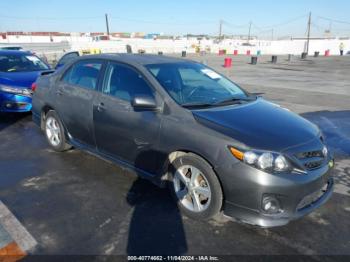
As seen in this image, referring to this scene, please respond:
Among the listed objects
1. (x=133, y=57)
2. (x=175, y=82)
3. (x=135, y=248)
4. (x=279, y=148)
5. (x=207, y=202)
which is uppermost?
(x=133, y=57)

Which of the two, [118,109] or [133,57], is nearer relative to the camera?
[118,109]

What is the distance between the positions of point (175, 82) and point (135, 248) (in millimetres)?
2002

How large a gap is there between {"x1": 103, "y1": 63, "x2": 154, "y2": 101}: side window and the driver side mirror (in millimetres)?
174

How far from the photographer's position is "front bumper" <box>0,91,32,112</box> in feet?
23.3

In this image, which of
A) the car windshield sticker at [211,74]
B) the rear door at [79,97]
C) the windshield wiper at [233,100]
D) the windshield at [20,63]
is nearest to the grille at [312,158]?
the windshield wiper at [233,100]

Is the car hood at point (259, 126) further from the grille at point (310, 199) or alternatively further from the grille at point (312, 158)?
the grille at point (310, 199)

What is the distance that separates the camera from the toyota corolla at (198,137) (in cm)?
288

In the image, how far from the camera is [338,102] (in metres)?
9.95

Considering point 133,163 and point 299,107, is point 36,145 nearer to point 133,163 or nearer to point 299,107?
point 133,163

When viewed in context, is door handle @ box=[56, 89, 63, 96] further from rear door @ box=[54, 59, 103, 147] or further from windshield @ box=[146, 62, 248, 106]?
windshield @ box=[146, 62, 248, 106]

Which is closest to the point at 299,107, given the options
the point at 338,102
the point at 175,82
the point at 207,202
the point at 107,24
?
the point at 338,102

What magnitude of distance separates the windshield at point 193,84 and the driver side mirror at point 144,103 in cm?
24

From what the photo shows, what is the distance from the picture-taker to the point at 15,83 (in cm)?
726

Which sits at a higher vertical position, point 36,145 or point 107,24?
point 107,24
